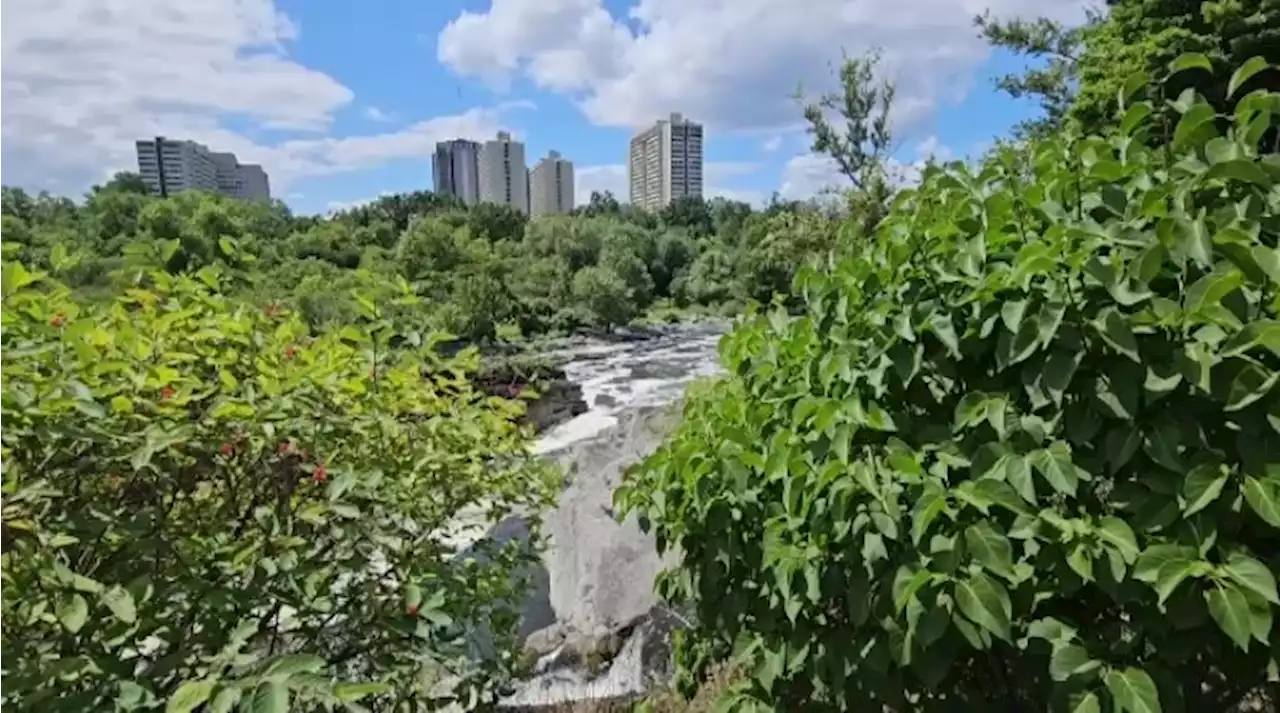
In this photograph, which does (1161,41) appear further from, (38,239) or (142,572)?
(38,239)

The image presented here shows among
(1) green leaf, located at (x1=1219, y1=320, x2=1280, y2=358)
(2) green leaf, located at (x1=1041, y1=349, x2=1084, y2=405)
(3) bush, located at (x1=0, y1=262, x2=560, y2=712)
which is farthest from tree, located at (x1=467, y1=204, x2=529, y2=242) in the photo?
(1) green leaf, located at (x1=1219, y1=320, x2=1280, y2=358)

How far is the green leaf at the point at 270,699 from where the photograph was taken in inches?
40.7

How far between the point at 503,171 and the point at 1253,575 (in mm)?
71050

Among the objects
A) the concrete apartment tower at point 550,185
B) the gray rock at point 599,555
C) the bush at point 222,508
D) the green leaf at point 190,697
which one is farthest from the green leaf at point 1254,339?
the concrete apartment tower at point 550,185

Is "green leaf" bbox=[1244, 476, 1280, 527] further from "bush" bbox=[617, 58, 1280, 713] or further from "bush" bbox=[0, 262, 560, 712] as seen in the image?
"bush" bbox=[0, 262, 560, 712]

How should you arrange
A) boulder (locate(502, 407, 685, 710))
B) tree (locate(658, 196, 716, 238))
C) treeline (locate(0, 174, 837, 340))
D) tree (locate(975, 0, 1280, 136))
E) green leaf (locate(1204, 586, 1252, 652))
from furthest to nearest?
tree (locate(658, 196, 716, 238)) → treeline (locate(0, 174, 837, 340)) → tree (locate(975, 0, 1280, 136)) → boulder (locate(502, 407, 685, 710)) → green leaf (locate(1204, 586, 1252, 652))

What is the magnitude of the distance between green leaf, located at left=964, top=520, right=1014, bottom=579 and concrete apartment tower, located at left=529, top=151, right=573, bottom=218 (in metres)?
76.1

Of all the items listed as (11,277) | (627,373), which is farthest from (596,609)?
(627,373)

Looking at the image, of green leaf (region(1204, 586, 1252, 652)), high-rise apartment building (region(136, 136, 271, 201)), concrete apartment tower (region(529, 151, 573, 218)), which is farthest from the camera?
concrete apartment tower (region(529, 151, 573, 218))

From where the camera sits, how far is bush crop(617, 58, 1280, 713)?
1.11 metres

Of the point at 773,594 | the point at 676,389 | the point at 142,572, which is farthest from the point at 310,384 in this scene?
the point at 676,389

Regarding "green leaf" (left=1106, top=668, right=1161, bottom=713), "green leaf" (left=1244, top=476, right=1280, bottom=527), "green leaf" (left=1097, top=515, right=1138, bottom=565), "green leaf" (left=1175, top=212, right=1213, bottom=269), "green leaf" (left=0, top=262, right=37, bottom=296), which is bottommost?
"green leaf" (left=1106, top=668, right=1161, bottom=713)

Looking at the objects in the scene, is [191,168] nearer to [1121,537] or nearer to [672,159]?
[672,159]

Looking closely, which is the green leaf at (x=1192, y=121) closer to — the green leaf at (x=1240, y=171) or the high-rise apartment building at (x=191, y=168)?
the green leaf at (x=1240, y=171)
